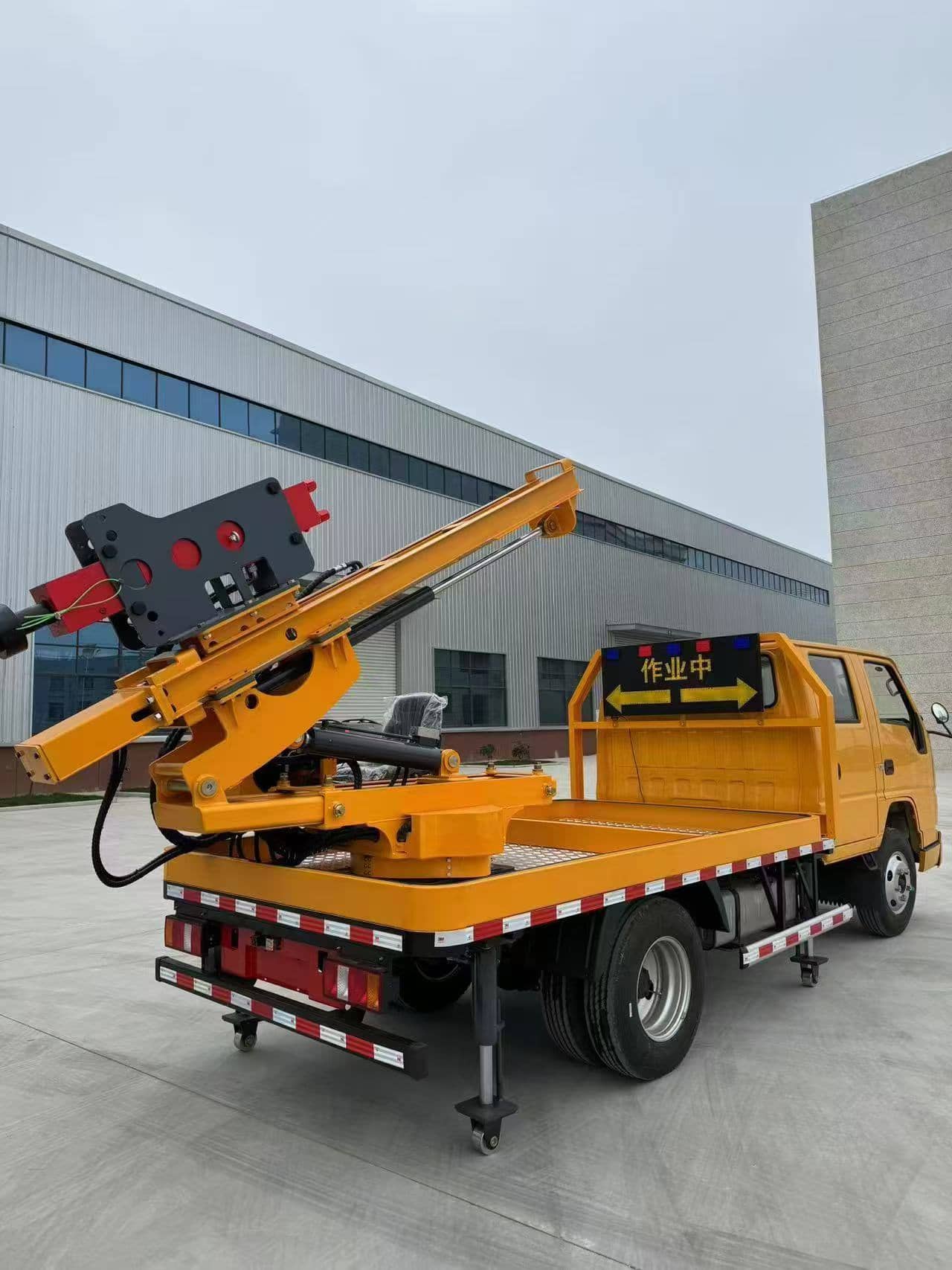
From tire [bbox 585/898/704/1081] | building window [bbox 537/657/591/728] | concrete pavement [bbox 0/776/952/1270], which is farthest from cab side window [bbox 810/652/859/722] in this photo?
building window [bbox 537/657/591/728]

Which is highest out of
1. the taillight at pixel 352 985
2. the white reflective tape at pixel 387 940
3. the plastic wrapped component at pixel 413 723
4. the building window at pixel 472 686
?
the building window at pixel 472 686

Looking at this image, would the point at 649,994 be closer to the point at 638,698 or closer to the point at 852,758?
the point at 638,698

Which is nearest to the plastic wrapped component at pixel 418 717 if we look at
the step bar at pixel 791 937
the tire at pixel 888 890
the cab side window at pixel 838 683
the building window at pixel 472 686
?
the step bar at pixel 791 937

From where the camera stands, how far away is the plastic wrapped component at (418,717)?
173 inches

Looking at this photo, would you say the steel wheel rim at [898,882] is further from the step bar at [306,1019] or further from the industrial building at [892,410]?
the industrial building at [892,410]

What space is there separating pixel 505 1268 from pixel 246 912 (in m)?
1.78

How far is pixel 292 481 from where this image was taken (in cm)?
2530

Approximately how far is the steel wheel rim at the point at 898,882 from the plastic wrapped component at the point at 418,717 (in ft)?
12.5

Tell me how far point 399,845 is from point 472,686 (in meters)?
28.2

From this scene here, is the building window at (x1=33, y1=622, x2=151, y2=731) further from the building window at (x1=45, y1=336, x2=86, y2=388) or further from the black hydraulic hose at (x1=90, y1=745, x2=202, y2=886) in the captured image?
the black hydraulic hose at (x1=90, y1=745, x2=202, y2=886)

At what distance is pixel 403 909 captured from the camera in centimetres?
335

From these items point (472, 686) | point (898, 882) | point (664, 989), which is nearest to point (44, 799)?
point (472, 686)

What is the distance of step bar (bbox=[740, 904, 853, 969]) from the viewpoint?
4.81 metres

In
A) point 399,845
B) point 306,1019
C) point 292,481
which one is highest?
point 292,481
